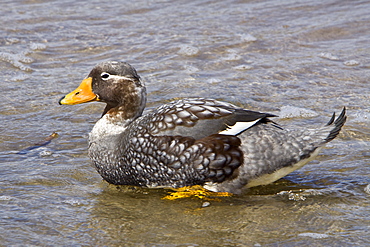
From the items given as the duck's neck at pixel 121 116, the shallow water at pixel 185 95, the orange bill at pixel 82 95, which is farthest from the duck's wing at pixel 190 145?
the orange bill at pixel 82 95

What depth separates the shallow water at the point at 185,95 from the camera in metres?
4.48

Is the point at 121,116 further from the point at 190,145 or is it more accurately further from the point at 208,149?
the point at 208,149

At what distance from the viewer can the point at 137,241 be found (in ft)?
14.0

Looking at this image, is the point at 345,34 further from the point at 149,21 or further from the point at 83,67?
the point at 83,67

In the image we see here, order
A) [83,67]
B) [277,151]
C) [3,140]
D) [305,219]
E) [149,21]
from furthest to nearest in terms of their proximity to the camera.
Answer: [149,21], [83,67], [3,140], [277,151], [305,219]

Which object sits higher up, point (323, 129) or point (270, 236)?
point (323, 129)

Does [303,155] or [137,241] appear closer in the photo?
[137,241]

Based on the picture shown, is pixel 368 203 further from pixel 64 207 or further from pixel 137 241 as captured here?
pixel 64 207

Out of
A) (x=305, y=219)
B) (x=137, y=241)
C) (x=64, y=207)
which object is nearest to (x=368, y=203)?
(x=305, y=219)

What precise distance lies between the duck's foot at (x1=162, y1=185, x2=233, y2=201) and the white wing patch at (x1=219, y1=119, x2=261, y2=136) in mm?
588

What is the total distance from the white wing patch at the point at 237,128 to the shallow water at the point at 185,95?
614mm

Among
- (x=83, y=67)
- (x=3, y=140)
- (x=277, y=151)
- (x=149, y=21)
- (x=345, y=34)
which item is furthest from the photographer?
(x=149, y=21)

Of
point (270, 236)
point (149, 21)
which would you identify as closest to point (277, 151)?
point (270, 236)

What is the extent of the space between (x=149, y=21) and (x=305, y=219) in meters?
7.14
